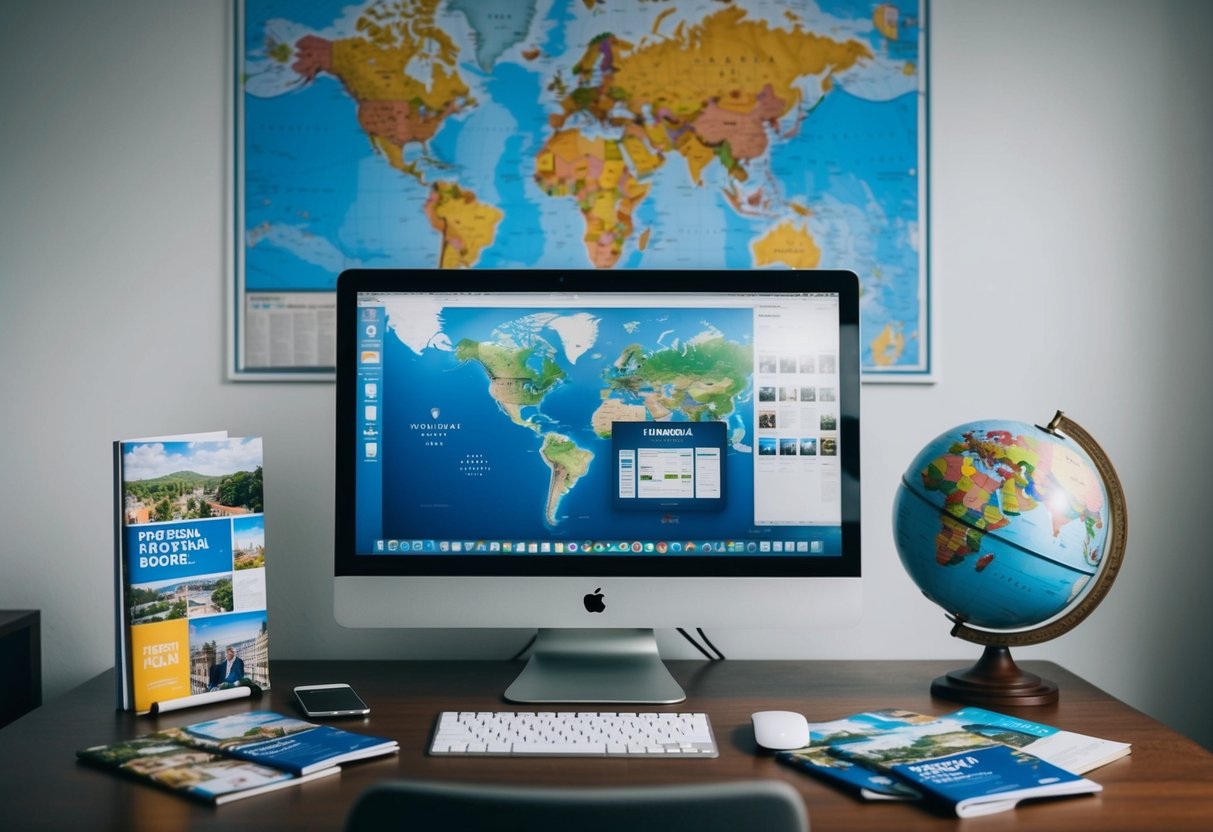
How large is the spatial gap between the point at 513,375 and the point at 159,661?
60 centimetres

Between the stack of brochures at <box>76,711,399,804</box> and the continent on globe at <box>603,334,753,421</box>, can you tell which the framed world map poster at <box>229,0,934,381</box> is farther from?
the stack of brochures at <box>76,711,399,804</box>

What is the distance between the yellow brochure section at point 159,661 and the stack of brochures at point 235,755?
0.34 feet

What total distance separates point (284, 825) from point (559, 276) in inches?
30.4

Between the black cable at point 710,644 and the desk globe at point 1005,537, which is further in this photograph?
the black cable at point 710,644

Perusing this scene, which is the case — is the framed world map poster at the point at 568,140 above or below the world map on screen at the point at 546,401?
above

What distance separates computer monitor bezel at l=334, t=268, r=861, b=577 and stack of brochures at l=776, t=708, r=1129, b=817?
246mm

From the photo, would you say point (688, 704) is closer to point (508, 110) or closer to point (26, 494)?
point (508, 110)

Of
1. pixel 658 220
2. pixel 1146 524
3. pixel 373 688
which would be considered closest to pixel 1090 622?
pixel 1146 524

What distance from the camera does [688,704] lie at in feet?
4.14

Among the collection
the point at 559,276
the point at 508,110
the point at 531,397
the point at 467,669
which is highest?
the point at 508,110

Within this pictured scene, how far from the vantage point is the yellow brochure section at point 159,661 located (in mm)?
1228

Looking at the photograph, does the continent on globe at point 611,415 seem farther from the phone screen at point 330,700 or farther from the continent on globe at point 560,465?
the phone screen at point 330,700

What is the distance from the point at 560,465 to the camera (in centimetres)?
132

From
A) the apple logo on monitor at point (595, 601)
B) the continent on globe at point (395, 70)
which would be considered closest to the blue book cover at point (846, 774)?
the apple logo on monitor at point (595, 601)
